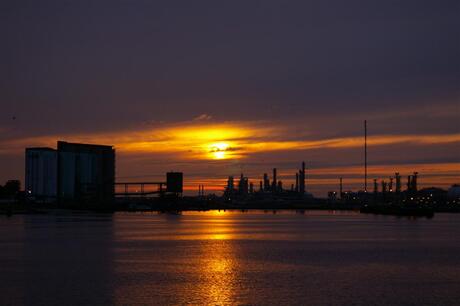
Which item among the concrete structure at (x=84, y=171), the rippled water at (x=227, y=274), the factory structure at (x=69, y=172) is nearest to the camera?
the rippled water at (x=227, y=274)

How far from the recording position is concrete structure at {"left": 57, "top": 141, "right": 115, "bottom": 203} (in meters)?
184

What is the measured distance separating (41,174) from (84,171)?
46.4ft

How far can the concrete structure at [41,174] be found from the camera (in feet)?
586

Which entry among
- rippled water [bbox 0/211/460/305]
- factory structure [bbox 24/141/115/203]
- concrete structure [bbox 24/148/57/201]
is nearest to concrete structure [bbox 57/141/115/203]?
factory structure [bbox 24/141/115/203]

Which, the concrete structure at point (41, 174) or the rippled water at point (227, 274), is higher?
the concrete structure at point (41, 174)

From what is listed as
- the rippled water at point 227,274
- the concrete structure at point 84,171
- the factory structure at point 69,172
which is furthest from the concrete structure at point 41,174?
the rippled water at point 227,274

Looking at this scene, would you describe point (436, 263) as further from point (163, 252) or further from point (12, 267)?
point (12, 267)

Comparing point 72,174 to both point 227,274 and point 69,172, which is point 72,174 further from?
point 227,274

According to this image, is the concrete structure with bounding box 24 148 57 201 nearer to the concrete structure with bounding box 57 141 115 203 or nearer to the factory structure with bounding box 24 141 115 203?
the factory structure with bounding box 24 141 115 203

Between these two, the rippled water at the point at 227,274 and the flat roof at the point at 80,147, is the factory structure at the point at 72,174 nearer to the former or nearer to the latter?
the flat roof at the point at 80,147

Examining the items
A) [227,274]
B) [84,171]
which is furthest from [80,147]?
[227,274]

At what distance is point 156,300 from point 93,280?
Result: 6087mm

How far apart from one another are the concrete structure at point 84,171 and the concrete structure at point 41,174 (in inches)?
67.2

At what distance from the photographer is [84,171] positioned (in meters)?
190
